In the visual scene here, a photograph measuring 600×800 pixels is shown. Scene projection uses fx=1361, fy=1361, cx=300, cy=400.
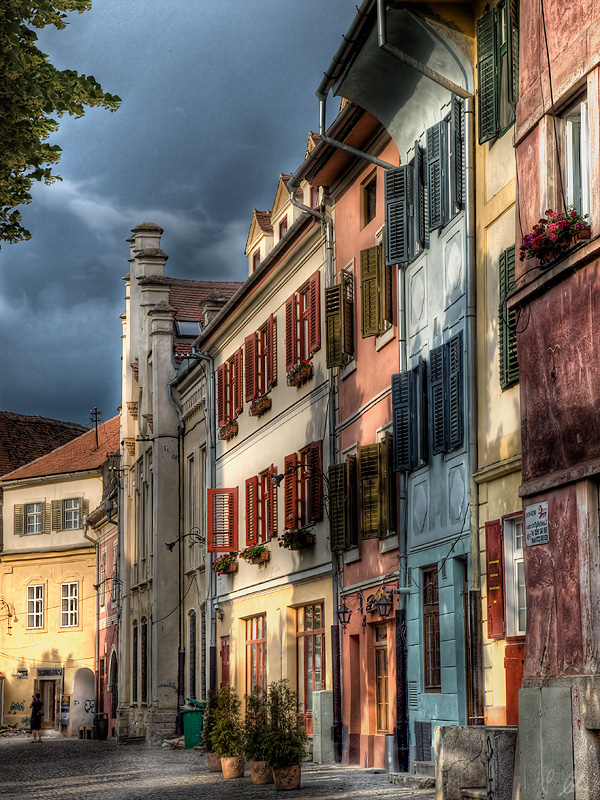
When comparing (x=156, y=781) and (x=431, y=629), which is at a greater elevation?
(x=431, y=629)

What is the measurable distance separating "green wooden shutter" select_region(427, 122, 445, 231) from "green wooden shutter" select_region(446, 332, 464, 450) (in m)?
1.84

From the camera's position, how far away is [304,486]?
25094 mm

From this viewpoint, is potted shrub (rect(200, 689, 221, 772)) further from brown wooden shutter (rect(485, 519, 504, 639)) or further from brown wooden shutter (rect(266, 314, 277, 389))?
brown wooden shutter (rect(266, 314, 277, 389))

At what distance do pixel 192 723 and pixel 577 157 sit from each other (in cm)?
2185

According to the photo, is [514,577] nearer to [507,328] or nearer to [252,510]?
[507,328]

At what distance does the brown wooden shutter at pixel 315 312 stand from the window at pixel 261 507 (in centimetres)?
362

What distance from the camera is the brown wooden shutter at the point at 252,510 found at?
28797 millimetres

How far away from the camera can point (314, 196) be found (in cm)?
2573

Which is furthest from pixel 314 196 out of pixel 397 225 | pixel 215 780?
pixel 215 780

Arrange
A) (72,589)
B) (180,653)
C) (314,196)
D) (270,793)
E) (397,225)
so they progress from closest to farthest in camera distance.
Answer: (270,793), (397,225), (314,196), (180,653), (72,589)

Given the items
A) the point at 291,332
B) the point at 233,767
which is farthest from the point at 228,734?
the point at 291,332

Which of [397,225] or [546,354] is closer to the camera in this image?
[546,354]

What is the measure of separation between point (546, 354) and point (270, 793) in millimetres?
7359

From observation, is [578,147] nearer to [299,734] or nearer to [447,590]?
→ [447,590]
